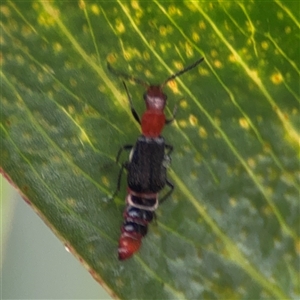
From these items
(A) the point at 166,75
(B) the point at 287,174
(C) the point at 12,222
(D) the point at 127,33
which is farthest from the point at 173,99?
(C) the point at 12,222

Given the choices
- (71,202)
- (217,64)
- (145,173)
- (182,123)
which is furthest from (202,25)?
(71,202)

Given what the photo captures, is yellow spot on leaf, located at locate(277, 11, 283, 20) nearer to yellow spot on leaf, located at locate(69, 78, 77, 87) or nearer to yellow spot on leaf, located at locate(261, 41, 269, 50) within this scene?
yellow spot on leaf, located at locate(261, 41, 269, 50)

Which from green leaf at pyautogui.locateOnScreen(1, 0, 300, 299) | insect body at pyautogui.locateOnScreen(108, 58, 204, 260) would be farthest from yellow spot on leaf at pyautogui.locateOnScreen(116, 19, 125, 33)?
insect body at pyautogui.locateOnScreen(108, 58, 204, 260)

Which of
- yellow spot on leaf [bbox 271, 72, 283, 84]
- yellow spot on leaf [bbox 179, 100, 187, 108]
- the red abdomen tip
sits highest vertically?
yellow spot on leaf [bbox 179, 100, 187, 108]

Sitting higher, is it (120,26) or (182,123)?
(120,26)

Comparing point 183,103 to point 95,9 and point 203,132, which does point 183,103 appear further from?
point 95,9
